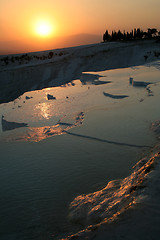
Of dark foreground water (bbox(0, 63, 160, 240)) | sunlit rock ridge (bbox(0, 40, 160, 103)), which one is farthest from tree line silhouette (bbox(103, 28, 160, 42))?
dark foreground water (bbox(0, 63, 160, 240))

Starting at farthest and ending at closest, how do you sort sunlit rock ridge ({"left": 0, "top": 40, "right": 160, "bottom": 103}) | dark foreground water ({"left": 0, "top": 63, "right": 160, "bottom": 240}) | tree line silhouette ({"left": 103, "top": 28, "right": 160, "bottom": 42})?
tree line silhouette ({"left": 103, "top": 28, "right": 160, "bottom": 42}), sunlit rock ridge ({"left": 0, "top": 40, "right": 160, "bottom": 103}), dark foreground water ({"left": 0, "top": 63, "right": 160, "bottom": 240})

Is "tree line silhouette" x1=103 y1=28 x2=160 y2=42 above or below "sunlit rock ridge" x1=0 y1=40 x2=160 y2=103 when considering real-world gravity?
above

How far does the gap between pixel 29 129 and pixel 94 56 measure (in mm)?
29291

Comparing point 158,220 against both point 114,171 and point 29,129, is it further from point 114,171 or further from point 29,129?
point 29,129

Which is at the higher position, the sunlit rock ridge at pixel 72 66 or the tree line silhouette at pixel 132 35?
the tree line silhouette at pixel 132 35

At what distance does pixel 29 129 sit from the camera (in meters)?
6.11

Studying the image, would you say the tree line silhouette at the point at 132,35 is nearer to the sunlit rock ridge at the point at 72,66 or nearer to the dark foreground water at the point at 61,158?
the sunlit rock ridge at the point at 72,66

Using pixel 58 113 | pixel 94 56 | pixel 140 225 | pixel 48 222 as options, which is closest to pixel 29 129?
pixel 58 113

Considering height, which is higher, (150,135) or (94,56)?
(94,56)

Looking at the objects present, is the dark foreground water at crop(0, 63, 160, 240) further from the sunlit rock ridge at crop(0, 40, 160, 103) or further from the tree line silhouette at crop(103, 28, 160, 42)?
the tree line silhouette at crop(103, 28, 160, 42)

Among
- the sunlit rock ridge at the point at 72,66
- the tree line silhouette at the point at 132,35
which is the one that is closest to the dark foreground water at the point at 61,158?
the sunlit rock ridge at the point at 72,66

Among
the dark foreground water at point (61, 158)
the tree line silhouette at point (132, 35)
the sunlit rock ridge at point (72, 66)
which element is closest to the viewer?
the dark foreground water at point (61, 158)

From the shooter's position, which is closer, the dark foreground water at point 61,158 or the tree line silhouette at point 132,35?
the dark foreground water at point 61,158

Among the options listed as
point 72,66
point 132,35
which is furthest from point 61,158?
point 132,35
